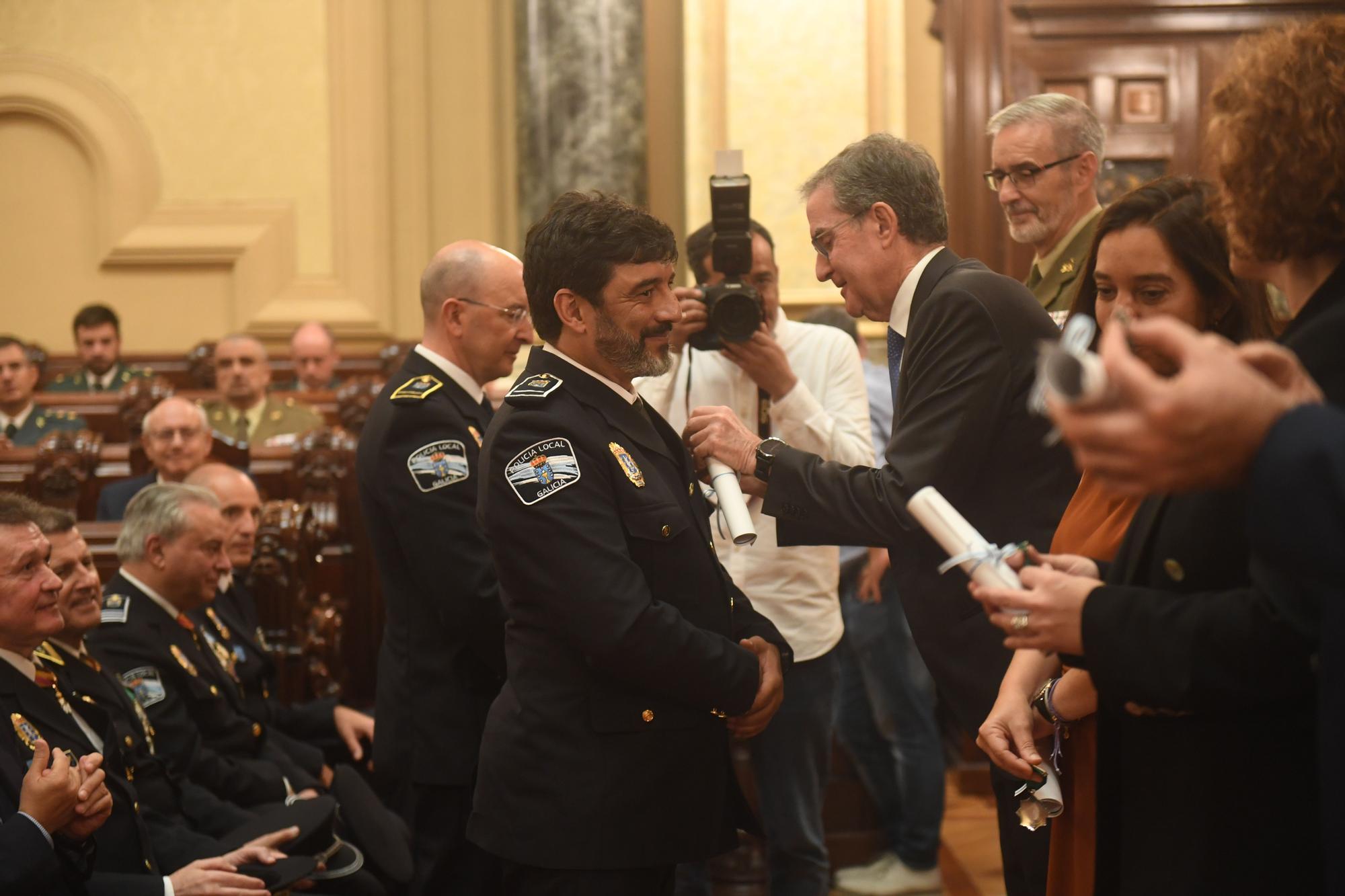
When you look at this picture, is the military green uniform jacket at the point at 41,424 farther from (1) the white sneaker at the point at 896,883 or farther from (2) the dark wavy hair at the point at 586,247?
(2) the dark wavy hair at the point at 586,247

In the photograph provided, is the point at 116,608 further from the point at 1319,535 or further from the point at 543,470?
the point at 1319,535

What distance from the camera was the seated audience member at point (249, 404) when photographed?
5.98m

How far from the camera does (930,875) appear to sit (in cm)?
376

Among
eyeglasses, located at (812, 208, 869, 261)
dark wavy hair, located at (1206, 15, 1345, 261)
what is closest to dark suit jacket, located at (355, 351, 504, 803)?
eyeglasses, located at (812, 208, 869, 261)

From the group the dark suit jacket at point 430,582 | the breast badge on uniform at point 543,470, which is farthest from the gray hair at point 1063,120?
the breast badge on uniform at point 543,470

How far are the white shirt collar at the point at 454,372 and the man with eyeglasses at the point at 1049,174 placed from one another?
115 cm

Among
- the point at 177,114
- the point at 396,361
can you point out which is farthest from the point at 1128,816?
the point at 177,114

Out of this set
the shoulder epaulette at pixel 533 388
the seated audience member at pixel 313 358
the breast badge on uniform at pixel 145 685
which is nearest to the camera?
the shoulder epaulette at pixel 533 388

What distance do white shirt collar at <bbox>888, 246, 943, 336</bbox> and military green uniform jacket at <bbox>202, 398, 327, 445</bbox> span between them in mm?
4101

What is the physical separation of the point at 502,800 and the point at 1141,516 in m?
1.01

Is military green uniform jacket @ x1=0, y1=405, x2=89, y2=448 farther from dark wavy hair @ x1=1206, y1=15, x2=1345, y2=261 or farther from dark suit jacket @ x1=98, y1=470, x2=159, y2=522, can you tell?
dark wavy hair @ x1=1206, y1=15, x2=1345, y2=261

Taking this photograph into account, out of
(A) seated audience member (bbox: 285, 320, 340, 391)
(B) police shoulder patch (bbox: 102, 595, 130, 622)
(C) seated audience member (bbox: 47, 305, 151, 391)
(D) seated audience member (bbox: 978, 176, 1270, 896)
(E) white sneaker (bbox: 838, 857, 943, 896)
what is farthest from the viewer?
(C) seated audience member (bbox: 47, 305, 151, 391)

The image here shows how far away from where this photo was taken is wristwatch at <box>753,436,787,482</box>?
2133mm

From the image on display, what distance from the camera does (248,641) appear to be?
11.5 ft
